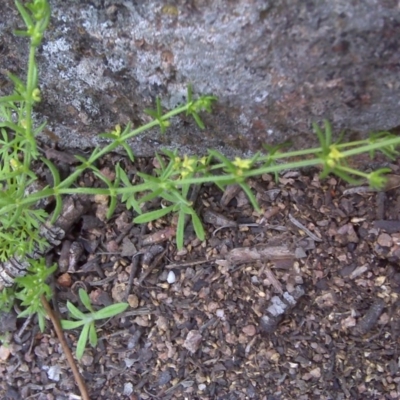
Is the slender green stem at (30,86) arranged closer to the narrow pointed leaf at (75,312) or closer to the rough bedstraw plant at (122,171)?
the rough bedstraw plant at (122,171)

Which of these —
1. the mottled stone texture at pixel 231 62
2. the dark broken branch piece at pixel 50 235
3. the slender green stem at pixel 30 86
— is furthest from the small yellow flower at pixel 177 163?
the dark broken branch piece at pixel 50 235

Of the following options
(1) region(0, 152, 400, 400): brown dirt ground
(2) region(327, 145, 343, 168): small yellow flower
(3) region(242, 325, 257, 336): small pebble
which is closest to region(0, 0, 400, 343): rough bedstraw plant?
(2) region(327, 145, 343, 168): small yellow flower

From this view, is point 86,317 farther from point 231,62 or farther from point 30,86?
point 231,62

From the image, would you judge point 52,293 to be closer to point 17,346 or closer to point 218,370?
point 17,346

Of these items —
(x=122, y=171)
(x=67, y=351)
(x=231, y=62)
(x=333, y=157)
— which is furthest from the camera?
(x=67, y=351)

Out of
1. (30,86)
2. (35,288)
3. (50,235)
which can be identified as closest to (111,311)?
(35,288)

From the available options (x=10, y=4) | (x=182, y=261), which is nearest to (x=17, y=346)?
(x=182, y=261)

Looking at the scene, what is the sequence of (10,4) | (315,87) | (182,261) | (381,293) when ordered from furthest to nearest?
(182,261)
(381,293)
(10,4)
(315,87)

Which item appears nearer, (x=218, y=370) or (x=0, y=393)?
(x=218, y=370)
